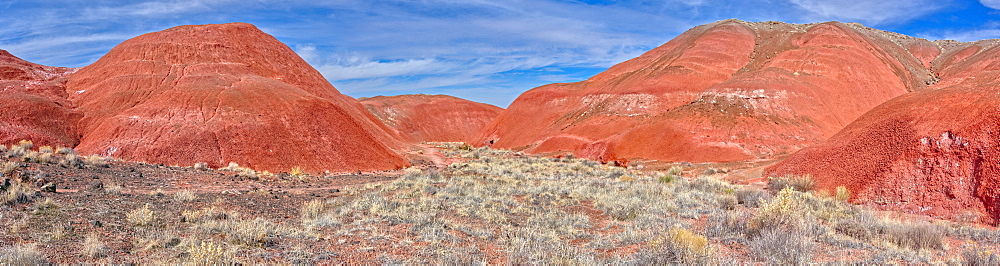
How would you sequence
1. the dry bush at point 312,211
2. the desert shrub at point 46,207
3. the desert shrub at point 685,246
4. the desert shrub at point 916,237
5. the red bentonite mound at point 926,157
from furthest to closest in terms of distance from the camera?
the red bentonite mound at point 926,157, the dry bush at point 312,211, the desert shrub at point 46,207, the desert shrub at point 916,237, the desert shrub at point 685,246

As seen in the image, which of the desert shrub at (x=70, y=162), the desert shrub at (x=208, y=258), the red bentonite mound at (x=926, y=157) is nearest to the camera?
the desert shrub at (x=208, y=258)

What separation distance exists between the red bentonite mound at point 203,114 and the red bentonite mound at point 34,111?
0.69m

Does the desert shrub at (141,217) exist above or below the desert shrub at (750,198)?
below

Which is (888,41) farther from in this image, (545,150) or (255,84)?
(255,84)

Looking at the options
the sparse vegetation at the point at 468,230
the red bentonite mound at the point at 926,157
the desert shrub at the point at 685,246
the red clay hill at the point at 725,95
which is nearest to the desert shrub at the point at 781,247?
the sparse vegetation at the point at 468,230

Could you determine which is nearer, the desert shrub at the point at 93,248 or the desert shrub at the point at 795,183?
the desert shrub at the point at 93,248

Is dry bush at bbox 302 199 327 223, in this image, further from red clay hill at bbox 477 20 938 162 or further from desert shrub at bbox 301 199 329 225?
red clay hill at bbox 477 20 938 162

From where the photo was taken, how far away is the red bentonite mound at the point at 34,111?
76.8ft

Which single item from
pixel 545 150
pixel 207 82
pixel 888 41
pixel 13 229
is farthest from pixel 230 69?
pixel 888 41

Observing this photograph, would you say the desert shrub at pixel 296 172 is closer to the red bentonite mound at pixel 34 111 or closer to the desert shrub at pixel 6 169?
the desert shrub at pixel 6 169

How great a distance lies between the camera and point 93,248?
21.3 feet

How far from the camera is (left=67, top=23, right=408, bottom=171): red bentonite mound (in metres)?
24.2

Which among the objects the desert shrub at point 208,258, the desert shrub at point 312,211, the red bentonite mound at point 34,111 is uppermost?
the red bentonite mound at point 34,111

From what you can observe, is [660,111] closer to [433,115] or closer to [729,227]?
[729,227]
